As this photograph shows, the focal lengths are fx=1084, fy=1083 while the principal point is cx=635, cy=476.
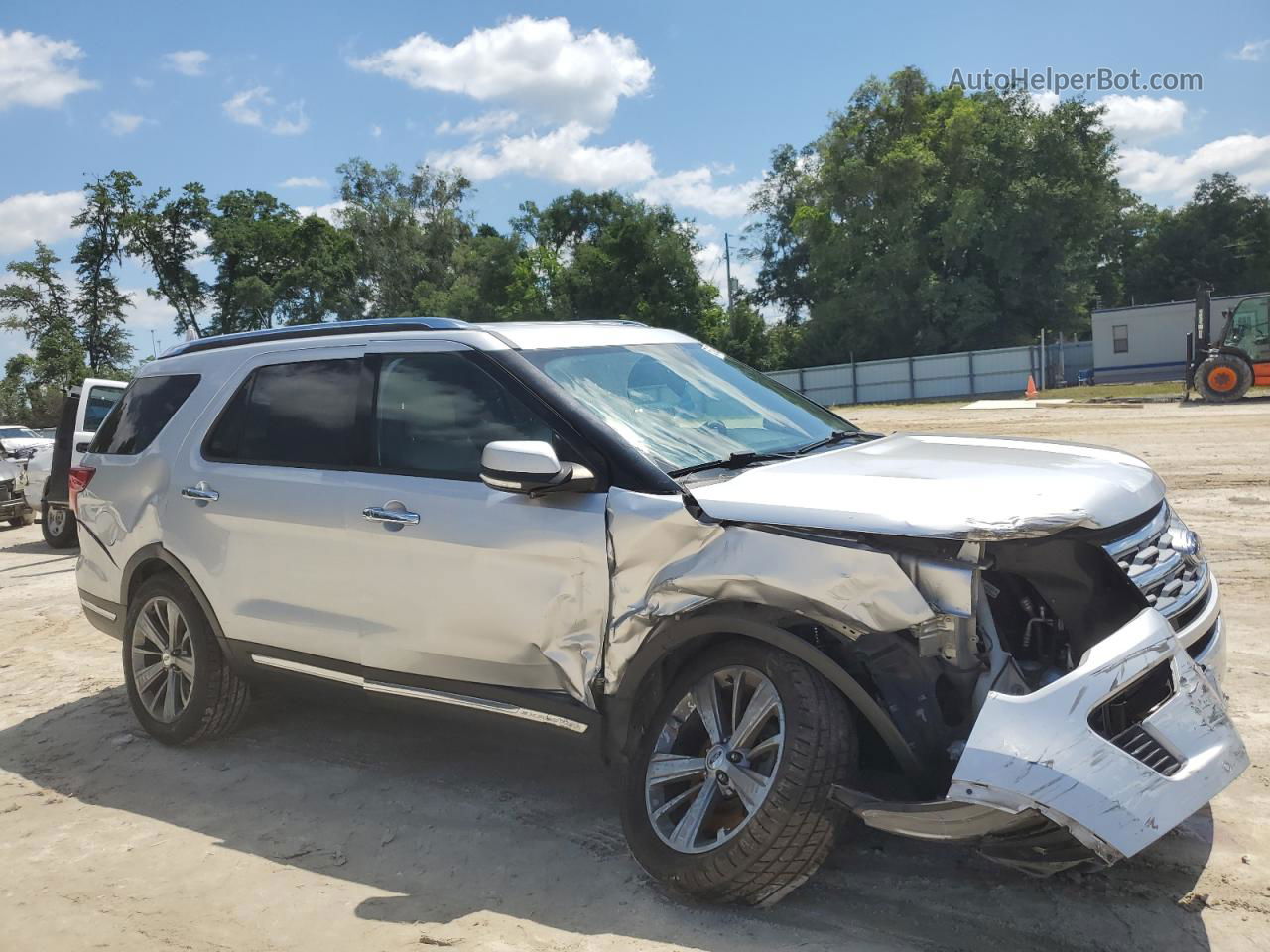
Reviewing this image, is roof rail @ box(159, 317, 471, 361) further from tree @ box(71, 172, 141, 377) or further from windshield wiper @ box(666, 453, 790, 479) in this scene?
tree @ box(71, 172, 141, 377)

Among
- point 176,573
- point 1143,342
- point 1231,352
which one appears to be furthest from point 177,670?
Answer: point 1143,342

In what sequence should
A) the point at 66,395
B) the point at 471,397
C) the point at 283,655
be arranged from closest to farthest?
the point at 471,397 < the point at 283,655 < the point at 66,395

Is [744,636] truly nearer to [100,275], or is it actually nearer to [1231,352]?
[1231,352]

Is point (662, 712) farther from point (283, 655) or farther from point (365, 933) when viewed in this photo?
point (283, 655)

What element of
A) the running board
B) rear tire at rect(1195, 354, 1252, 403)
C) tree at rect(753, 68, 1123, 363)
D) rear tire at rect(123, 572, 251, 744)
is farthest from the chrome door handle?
tree at rect(753, 68, 1123, 363)

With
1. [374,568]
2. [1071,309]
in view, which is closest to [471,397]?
[374,568]

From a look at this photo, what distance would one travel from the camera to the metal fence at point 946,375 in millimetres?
43866

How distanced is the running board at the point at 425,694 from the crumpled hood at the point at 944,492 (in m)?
0.96

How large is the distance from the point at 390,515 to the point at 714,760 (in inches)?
63.2

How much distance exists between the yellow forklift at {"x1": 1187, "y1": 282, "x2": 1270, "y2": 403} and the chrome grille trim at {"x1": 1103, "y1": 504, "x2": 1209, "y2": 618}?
961 inches

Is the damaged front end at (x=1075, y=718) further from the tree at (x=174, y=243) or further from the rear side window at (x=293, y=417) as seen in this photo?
the tree at (x=174, y=243)

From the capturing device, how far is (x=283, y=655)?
4660 mm

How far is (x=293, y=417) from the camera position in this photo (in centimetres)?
482

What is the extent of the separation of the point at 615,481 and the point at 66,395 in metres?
10.8
